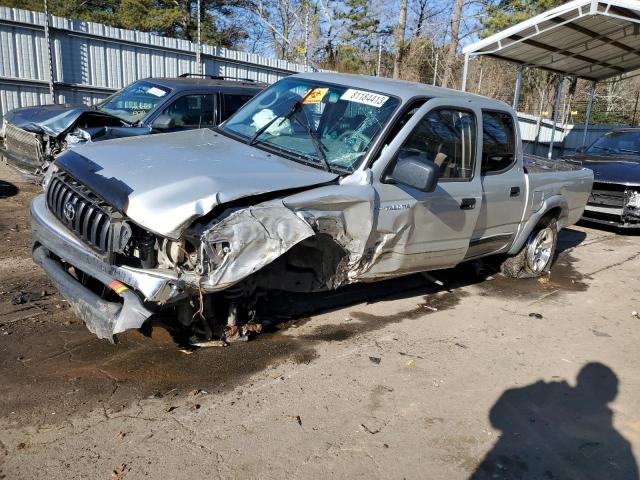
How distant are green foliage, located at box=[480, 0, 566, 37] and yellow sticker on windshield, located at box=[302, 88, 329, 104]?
838 inches

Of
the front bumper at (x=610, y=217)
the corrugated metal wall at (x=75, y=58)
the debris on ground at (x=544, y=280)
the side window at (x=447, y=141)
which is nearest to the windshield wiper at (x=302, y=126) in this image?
the side window at (x=447, y=141)

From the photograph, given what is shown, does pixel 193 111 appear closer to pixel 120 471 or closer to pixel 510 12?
pixel 120 471

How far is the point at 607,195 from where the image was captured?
9008mm

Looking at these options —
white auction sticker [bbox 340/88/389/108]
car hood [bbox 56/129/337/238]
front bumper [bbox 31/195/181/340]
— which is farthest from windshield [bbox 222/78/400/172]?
front bumper [bbox 31/195/181/340]

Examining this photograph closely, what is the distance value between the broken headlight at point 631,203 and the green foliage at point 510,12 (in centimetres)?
1649

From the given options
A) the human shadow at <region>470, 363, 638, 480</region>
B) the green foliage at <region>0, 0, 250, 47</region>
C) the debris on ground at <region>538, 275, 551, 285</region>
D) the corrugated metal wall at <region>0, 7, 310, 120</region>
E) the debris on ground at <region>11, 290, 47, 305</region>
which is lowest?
the debris on ground at <region>538, 275, 551, 285</region>

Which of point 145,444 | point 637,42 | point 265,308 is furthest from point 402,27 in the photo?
point 145,444

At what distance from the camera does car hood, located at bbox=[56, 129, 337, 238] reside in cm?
309

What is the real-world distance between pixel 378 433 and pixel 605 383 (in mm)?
2023

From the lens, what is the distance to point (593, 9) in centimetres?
997

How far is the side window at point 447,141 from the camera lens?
14.1 feet

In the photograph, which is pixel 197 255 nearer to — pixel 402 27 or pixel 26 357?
pixel 26 357

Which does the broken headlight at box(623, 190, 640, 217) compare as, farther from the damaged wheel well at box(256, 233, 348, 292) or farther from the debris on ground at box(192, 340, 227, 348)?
the debris on ground at box(192, 340, 227, 348)

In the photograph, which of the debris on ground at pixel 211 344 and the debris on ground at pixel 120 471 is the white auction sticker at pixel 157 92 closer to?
the debris on ground at pixel 211 344
